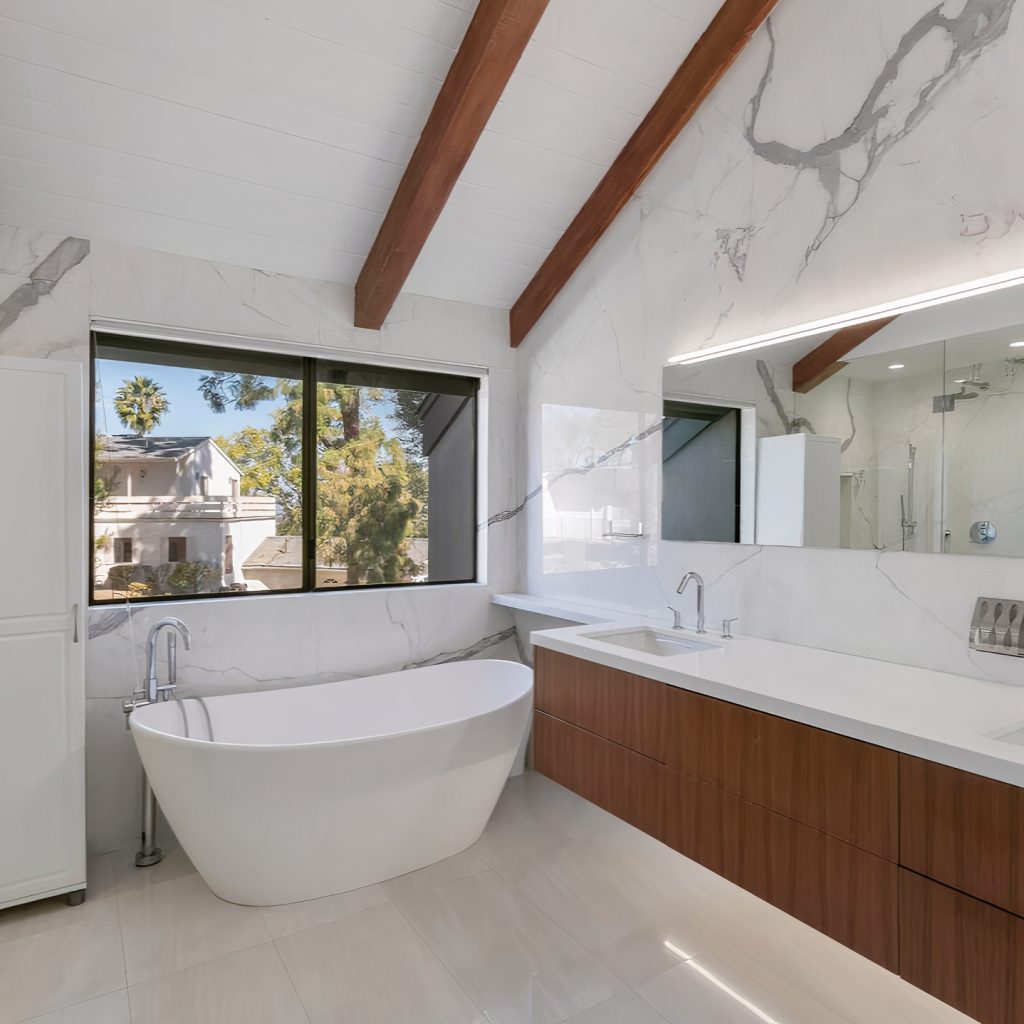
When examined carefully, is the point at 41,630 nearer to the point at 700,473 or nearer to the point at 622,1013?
the point at 622,1013

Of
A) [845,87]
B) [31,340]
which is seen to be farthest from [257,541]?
[845,87]

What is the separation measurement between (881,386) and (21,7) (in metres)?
2.63

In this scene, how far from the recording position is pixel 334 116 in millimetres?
2465

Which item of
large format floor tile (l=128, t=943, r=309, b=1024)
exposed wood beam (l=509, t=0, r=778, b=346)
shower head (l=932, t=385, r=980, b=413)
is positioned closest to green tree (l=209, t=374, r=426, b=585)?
exposed wood beam (l=509, t=0, r=778, b=346)

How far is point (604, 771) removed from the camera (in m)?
2.12

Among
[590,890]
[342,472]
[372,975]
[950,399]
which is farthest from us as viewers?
[342,472]

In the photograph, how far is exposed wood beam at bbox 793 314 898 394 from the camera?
2.06 metres

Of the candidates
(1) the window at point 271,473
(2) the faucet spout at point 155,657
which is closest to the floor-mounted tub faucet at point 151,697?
(2) the faucet spout at point 155,657

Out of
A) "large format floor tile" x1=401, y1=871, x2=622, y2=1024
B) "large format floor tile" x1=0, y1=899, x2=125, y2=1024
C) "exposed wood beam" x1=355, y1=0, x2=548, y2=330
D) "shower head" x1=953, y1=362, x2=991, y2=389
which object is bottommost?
"large format floor tile" x1=0, y1=899, x2=125, y2=1024

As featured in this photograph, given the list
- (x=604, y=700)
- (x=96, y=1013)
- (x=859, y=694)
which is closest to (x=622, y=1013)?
(x=604, y=700)

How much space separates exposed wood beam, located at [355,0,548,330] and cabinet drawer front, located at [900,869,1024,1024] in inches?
95.0

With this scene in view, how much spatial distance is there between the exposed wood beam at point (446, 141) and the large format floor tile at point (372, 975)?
2.37m

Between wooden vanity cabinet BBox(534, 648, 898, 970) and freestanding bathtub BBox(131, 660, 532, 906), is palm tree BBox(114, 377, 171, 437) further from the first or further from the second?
wooden vanity cabinet BBox(534, 648, 898, 970)

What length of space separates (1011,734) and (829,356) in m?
1.18
